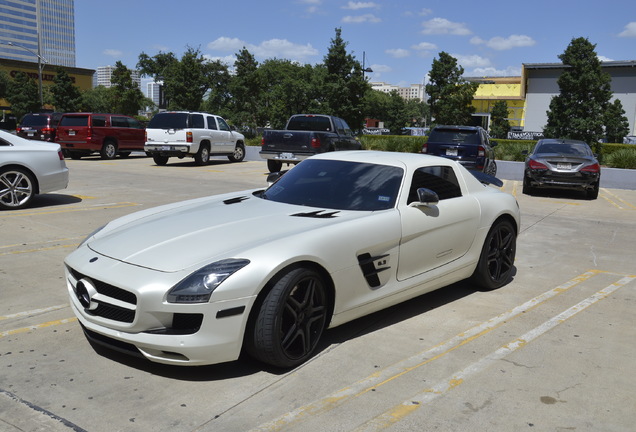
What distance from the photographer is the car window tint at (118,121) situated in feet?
76.3

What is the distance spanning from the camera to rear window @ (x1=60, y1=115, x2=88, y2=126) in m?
22.2

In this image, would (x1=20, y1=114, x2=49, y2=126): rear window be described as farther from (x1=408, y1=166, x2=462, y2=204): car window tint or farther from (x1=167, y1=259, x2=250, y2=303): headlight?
(x1=167, y1=259, x2=250, y2=303): headlight

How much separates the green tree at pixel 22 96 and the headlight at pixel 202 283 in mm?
71618

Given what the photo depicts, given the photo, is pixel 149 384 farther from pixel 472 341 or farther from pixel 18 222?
pixel 18 222

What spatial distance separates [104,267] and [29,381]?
2.67ft

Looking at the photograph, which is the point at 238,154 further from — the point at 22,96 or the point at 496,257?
the point at 22,96

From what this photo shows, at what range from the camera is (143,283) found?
3475 mm

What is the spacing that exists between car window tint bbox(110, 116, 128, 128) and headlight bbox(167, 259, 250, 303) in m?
21.4

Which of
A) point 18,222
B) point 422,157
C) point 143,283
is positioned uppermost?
point 422,157

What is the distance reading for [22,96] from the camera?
67562mm

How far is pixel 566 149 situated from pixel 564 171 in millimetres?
1201

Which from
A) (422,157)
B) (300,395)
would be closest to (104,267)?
(300,395)

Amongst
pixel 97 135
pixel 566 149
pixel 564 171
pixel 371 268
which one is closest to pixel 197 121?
pixel 97 135

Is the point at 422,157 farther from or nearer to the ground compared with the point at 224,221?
Answer: farther from the ground
